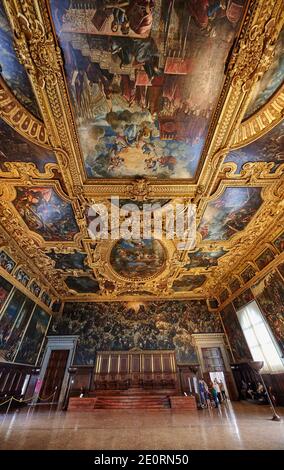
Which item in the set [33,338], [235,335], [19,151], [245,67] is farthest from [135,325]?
[245,67]

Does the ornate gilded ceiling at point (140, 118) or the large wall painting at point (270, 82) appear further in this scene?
the large wall painting at point (270, 82)

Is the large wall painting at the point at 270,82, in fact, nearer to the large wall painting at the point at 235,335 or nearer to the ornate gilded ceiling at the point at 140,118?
the ornate gilded ceiling at the point at 140,118

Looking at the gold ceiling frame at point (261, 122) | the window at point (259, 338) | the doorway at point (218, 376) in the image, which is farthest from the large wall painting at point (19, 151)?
the doorway at point (218, 376)

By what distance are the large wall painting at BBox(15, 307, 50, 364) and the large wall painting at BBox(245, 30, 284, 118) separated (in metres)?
14.8

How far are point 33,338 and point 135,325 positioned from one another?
6.96m

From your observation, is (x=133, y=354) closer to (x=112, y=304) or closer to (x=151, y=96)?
(x=112, y=304)

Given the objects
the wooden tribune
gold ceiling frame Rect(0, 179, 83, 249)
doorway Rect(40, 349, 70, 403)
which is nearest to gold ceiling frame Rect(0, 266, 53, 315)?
gold ceiling frame Rect(0, 179, 83, 249)

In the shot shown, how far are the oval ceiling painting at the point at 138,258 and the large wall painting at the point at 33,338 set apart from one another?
618 centimetres

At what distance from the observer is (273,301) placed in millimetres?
9555

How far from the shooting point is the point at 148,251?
1064cm

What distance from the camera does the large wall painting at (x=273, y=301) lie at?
9062 mm

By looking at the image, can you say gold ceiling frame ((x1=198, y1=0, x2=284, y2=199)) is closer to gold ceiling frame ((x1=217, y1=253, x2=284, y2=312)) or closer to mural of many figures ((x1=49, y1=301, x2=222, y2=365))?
gold ceiling frame ((x1=217, y1=253, x2=284, y2=312))

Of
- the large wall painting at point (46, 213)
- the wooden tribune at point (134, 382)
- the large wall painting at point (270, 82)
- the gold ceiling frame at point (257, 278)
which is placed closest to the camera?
the large wall painting at point (270, 82)

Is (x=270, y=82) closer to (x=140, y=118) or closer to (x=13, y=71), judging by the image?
(x=140, y=118)
